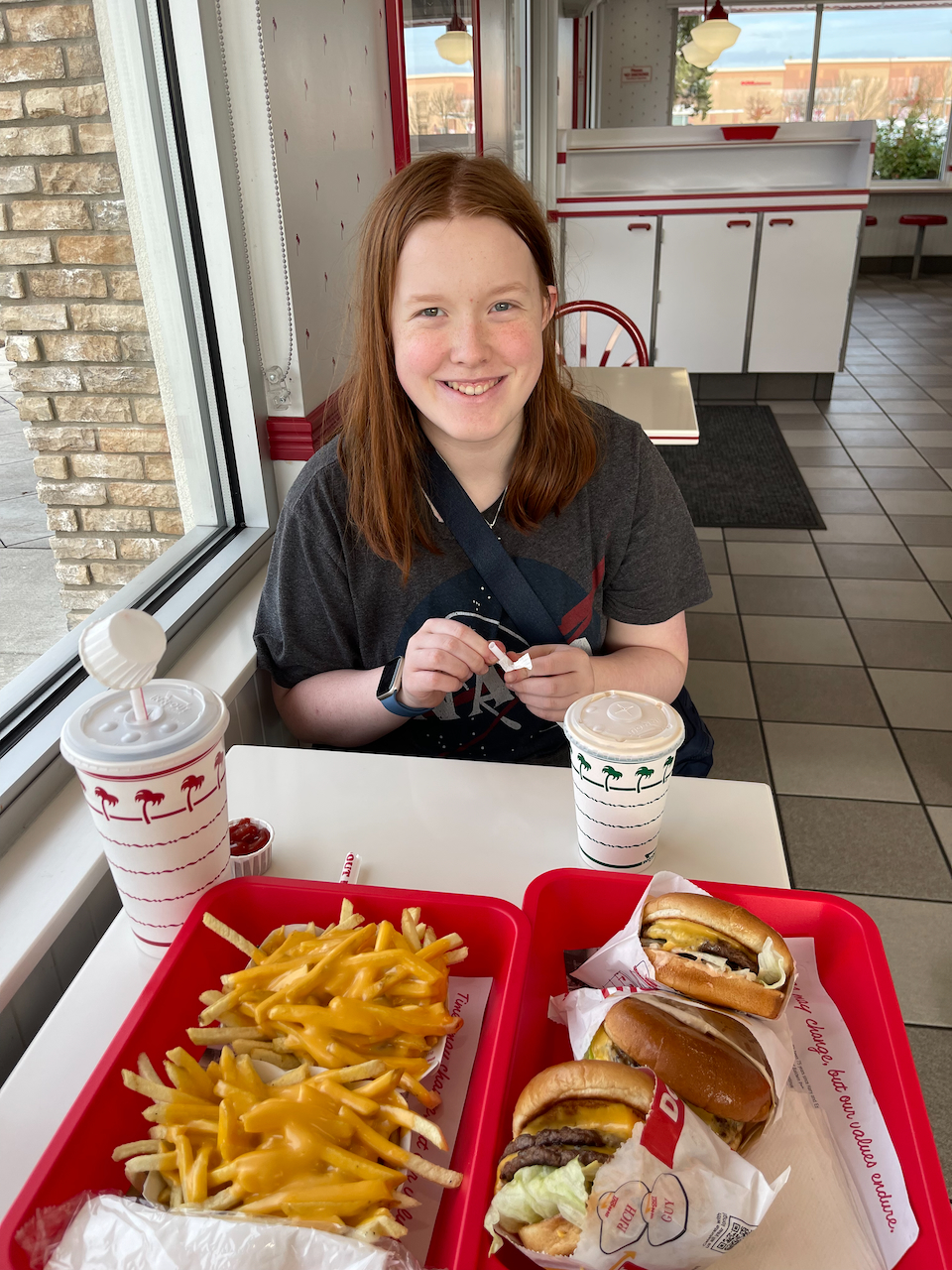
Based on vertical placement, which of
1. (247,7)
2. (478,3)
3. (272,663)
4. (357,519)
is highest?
(478,3)

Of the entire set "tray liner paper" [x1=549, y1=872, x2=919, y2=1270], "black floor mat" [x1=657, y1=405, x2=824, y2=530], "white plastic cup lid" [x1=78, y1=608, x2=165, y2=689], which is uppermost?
"white plastic cup lid" [x1=78, y1=608, x2=165, y2=689]

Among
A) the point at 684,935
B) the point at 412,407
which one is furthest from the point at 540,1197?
the point at 412,407

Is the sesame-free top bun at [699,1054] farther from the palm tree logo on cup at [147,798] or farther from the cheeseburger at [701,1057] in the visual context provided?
the palm tree logo on cup at [147,798]

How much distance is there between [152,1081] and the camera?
69cm

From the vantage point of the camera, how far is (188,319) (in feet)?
5.60

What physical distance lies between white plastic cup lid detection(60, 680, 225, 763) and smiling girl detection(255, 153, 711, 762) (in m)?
0.36

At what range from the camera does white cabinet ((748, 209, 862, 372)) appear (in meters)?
5.91

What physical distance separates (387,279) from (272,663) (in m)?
0.61

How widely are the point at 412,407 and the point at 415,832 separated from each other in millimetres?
650

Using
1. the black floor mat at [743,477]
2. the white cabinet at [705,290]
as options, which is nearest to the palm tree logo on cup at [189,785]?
the black floor mat at [743,477]

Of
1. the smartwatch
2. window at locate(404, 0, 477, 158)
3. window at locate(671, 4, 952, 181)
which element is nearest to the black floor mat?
window at locate(404, 0, 477, 158)

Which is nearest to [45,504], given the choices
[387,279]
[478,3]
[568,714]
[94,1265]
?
[387,279]

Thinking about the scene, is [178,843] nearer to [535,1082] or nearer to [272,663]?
[535,1082]

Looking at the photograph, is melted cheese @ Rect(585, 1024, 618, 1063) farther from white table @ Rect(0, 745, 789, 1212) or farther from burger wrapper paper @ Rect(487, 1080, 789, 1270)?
white table @ Rect(0, 745, 789, 1212)
